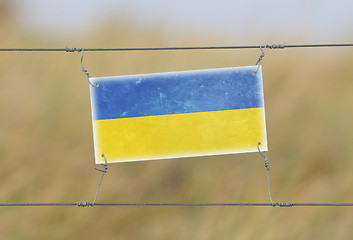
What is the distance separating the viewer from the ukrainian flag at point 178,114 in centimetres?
303

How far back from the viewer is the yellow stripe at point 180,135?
3.03 metres

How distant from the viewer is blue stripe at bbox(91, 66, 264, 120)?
3.06 metres

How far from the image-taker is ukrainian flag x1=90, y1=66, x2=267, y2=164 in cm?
303

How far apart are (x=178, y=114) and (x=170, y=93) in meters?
0.16

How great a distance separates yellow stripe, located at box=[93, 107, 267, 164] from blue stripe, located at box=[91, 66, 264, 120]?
0.05 metres

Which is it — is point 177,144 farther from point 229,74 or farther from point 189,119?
point 229,74

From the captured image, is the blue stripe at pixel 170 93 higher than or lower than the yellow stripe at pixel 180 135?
higher

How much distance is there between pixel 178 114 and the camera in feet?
10.1

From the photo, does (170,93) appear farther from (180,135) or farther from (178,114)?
(180,135)

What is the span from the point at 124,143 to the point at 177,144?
369 millimetres

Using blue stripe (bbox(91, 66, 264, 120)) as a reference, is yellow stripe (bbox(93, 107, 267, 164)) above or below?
below

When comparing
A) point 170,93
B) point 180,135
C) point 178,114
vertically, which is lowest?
point 180,135

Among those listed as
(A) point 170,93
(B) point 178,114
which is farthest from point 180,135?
(A) point 170,93

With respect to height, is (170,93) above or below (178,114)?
above
